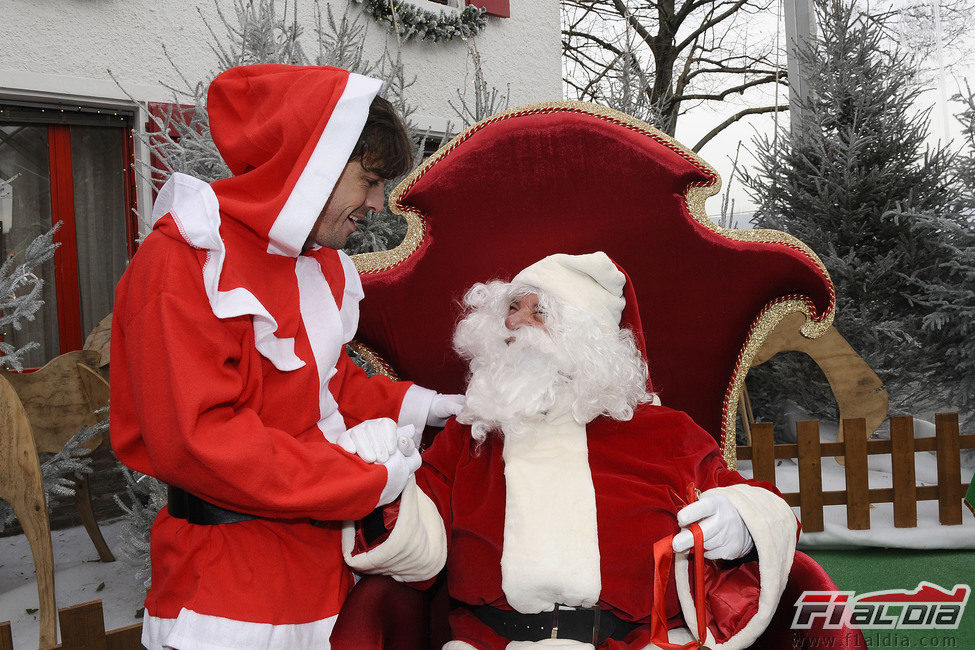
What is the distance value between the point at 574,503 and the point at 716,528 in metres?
0.33

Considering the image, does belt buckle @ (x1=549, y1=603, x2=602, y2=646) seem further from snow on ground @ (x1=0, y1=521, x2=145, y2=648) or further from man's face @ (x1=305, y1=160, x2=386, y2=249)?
snow on ground @ (x1=0, y1=521, x2=145, y2=648)

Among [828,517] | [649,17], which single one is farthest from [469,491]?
[649,17]

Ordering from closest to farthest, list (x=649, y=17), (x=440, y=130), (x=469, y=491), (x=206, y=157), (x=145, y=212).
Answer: (x=469, y=491) → (x=206, y=157) → (x=145, y=212) → (x=440, y=130) → (x=649, y=17)

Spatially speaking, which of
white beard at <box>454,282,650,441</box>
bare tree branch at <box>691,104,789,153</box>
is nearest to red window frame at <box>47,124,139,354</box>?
white beard at <box>454,282,650,441</box>

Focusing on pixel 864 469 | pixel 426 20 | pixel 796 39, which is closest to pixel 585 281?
pixel 864 469

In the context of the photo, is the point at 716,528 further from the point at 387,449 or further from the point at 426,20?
the point at 426,20

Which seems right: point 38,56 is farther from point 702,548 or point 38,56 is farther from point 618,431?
point 702,548

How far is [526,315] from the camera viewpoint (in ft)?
6.23

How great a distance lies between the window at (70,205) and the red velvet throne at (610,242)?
3.26 meters

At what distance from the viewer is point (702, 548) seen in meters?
1.49

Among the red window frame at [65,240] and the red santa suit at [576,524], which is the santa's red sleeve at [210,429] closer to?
the red santa suit at [576,524]

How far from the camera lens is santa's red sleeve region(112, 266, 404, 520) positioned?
4.12 ft

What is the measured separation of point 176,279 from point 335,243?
35 cm

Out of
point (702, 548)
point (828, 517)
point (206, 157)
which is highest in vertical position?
point (206, 157)
